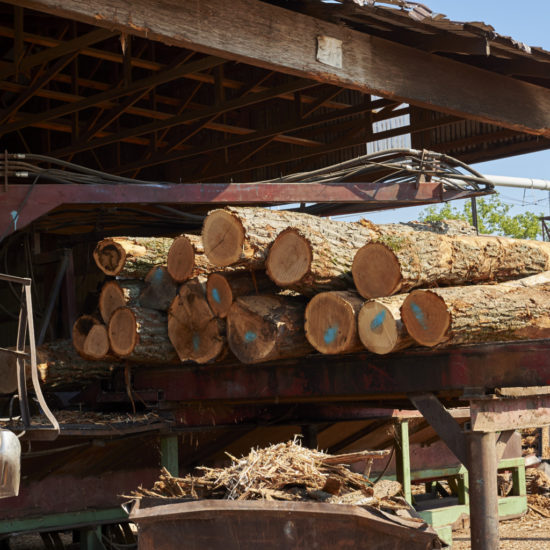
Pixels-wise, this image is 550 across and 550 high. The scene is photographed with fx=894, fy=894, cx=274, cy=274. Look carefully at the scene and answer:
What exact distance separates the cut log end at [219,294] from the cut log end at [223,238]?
25 cm

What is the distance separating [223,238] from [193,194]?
1.59 meters

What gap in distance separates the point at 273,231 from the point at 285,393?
4.27 feet

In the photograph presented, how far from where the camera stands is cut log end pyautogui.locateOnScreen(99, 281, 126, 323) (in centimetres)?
838

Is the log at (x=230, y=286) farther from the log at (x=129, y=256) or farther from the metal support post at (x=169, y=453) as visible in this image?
the metal support post at (x=169, y=453)

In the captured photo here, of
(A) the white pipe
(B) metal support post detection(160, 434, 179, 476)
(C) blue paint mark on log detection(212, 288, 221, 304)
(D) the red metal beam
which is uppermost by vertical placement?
(A) the white pipe

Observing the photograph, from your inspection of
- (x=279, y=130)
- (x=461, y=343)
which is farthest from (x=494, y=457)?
(x=279, y=130)

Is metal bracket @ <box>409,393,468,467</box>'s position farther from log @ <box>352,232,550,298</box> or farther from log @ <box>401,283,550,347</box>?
log @ <box>352,232,550,298</box>

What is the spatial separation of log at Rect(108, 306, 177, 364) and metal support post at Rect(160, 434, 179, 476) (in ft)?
2.28

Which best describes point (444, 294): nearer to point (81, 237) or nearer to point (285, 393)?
point (285, 393)

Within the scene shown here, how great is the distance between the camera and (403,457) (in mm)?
9516

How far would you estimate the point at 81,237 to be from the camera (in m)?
11.9

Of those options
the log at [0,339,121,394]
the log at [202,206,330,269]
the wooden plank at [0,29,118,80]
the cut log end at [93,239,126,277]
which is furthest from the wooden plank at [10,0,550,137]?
the log at [0,339,121,394]

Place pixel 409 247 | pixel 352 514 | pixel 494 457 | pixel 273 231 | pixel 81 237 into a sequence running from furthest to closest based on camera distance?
1. pixel 81 237
2. pixel 273 231
3. pixel 409 247
4. pixel 494 457
5. pixel 352 514

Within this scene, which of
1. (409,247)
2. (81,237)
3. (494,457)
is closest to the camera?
→ (494,457)
